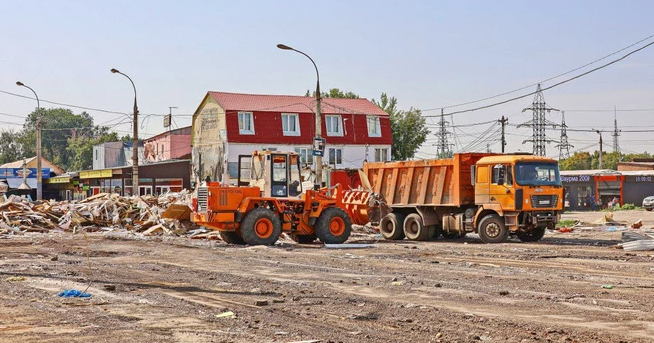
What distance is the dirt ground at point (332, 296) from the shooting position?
9266 mm

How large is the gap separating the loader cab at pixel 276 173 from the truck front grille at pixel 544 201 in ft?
23.3

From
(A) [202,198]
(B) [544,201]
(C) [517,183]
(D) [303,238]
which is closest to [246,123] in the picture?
(D) [303,238]

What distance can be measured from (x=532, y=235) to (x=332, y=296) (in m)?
15.4

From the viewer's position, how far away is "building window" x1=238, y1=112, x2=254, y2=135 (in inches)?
2419

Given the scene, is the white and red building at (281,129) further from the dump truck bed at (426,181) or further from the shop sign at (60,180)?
the dump truck bed at (426,181)

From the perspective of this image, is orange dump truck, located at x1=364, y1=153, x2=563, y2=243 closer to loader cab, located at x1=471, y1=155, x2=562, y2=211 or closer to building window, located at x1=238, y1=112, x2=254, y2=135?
loader cab, located at x1=471, y1=155, x2=562, y2=211

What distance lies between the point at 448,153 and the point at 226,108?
37.6 meters

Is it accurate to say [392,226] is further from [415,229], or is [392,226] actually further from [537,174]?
[537,174]

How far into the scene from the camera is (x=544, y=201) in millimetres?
24891

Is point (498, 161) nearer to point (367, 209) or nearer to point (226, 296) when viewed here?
point (367, 209)


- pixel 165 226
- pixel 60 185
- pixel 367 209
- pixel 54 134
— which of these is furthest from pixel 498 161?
pixel 54 134

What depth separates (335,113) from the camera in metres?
64.6

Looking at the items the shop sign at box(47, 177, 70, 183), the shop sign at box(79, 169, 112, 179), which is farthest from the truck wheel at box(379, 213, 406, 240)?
the shop sign at box(47, 177, 70, 183)

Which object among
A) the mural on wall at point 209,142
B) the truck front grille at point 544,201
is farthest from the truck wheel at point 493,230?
the mural on wall at point 209,142
